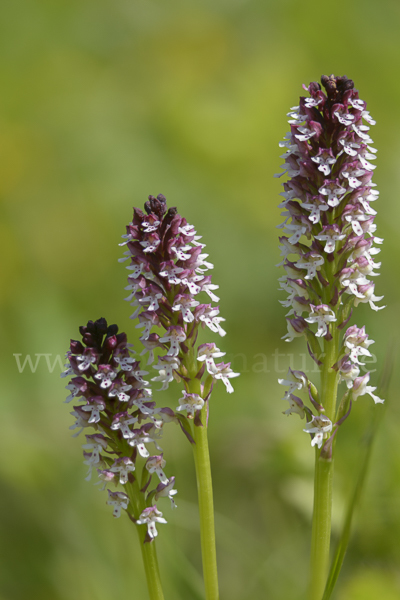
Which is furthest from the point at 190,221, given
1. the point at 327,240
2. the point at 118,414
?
the point at 118,414

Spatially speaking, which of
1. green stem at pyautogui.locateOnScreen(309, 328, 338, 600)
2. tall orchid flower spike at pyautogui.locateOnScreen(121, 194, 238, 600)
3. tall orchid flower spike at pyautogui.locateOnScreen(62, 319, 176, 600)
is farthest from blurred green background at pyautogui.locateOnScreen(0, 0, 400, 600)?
tall orchid flower spike at pyautogui.locateOnScreen(121, 194, 238, 600)

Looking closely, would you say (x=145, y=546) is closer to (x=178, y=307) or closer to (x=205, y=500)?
(x=205, y=500)

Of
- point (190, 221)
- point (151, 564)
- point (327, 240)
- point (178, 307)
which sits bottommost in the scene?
point (151, 564)

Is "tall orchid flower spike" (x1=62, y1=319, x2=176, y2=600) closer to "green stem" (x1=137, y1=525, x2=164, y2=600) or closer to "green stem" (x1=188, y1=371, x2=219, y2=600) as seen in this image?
"green stem" (x1=137, y1=525, x2=164, y2=600)

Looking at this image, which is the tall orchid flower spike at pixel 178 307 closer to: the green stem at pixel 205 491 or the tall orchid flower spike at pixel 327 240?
the green stem at pixel 205 491

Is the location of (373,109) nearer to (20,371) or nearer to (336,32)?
(336,32)

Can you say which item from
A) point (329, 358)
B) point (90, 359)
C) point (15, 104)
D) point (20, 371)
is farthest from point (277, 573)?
point (15, 104)
